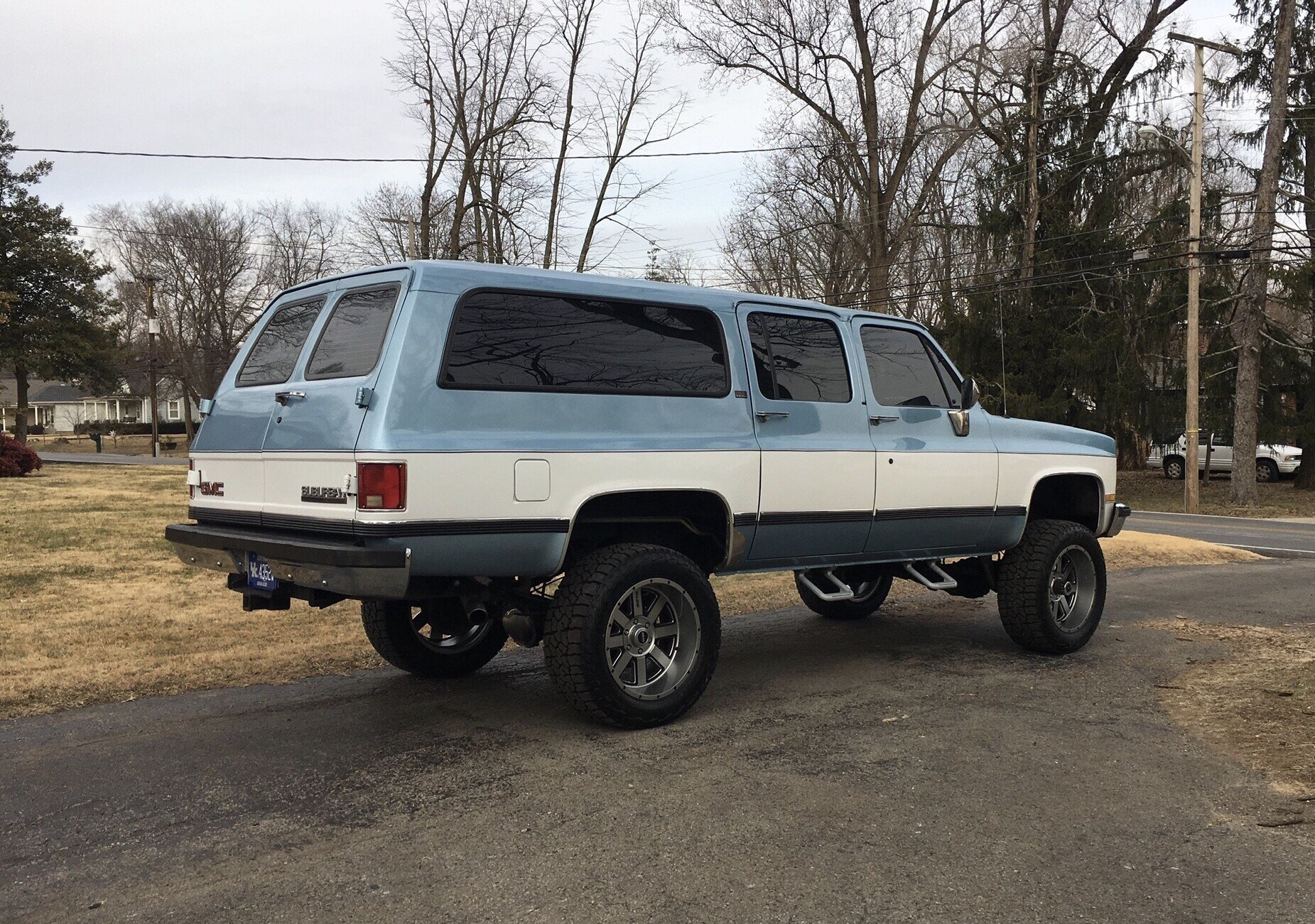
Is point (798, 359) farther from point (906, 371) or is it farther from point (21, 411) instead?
point (21, 411)

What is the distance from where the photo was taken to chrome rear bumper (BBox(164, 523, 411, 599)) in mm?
4309

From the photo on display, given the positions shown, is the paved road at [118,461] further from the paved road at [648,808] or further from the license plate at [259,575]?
the paved road at [648,808]

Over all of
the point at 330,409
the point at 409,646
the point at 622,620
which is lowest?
the point at 409,646

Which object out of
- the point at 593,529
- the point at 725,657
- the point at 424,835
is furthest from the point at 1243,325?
the point at 424,835

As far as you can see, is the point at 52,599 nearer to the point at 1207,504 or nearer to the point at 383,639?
the point at 383,639

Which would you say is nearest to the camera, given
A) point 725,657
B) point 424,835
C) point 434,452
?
point 424,835

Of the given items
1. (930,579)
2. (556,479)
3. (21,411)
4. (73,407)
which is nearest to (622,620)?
(556,479)

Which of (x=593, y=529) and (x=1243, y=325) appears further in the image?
(x=1243, y=325)

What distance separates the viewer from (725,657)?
677cm

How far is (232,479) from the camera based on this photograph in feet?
17.1

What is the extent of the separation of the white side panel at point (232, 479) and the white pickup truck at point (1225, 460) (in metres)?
32.2

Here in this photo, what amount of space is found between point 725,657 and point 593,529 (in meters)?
1.92

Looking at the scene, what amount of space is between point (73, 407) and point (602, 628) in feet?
359

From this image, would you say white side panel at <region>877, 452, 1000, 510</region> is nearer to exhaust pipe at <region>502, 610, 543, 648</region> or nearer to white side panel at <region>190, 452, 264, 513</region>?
exhaust pipe at <region>502, 610, 543, 648</region>
